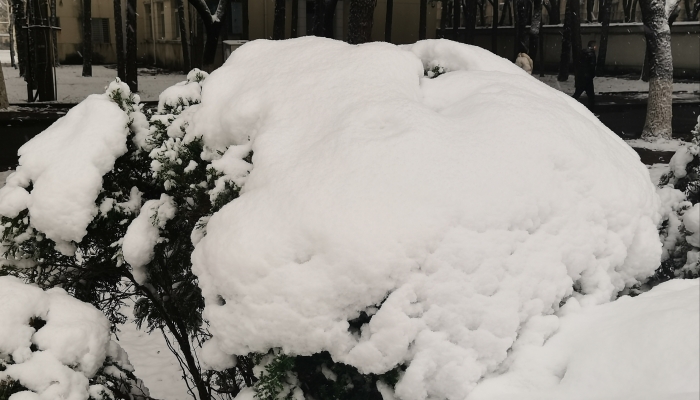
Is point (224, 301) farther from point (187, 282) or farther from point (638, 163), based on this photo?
point (638, 163)

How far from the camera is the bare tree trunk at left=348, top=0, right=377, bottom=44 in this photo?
11.7m

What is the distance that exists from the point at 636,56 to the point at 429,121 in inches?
1245

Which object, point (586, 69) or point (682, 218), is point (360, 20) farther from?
point (682, 218)

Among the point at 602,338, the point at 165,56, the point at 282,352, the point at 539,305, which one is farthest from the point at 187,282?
the point at 165,56

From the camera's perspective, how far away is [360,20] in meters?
11.7

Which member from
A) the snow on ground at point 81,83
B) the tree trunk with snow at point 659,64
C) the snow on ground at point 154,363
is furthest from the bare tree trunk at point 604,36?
the snow on ground at point 154,363

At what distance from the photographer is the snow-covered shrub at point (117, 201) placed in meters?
3.42

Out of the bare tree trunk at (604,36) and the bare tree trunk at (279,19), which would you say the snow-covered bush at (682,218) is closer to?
the bare tree trunk at (279,19)

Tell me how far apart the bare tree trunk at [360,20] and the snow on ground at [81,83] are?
10.4m

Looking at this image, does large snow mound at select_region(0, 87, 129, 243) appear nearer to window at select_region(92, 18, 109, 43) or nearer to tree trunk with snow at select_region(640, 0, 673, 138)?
tree trunk with snow at select_region(640, 0, 673, 138)

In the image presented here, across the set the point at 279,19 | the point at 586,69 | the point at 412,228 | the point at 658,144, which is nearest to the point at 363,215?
the point at 412,228

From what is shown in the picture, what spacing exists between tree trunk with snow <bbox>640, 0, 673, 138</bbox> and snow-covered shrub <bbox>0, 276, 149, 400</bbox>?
40.2 ft

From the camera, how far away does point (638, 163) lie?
3395 mm

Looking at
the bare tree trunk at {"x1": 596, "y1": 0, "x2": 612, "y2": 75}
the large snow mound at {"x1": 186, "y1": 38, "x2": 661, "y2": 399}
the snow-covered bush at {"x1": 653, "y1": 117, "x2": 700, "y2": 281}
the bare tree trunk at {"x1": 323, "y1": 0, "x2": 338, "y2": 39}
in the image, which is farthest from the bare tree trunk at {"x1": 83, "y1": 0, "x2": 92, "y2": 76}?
the snow-covered bush at {"x1": 653, "y1": 117, "x2": 700, "y2": 281}
